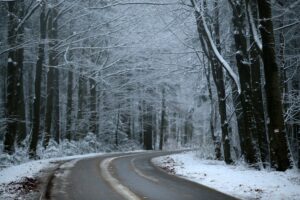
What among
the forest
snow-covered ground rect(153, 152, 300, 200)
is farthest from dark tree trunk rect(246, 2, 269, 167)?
snow-covered ground rect(153, 152, 300, 200)

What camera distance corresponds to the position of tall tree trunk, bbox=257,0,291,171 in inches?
539

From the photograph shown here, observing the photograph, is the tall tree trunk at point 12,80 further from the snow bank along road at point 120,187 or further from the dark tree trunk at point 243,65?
the dark tree trunk at point 243,65

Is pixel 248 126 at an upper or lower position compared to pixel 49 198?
upper

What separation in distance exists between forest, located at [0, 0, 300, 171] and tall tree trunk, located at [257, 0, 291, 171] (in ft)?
0.11

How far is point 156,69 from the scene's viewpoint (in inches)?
1383

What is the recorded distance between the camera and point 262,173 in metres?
14.0

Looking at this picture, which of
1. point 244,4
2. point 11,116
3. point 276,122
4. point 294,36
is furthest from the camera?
point 11,116

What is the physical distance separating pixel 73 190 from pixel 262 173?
20.3 feet

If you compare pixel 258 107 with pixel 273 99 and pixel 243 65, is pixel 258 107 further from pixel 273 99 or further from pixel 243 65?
pixel 273 99

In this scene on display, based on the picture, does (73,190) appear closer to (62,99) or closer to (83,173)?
(83,173)

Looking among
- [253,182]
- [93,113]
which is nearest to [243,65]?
[253,182]

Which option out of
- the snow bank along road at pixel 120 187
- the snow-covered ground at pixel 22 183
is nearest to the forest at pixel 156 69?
the snow bank along road at pixel 120 187

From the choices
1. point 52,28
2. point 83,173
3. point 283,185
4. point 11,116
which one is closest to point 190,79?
point 52,28

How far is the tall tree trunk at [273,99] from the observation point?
1369 cm
